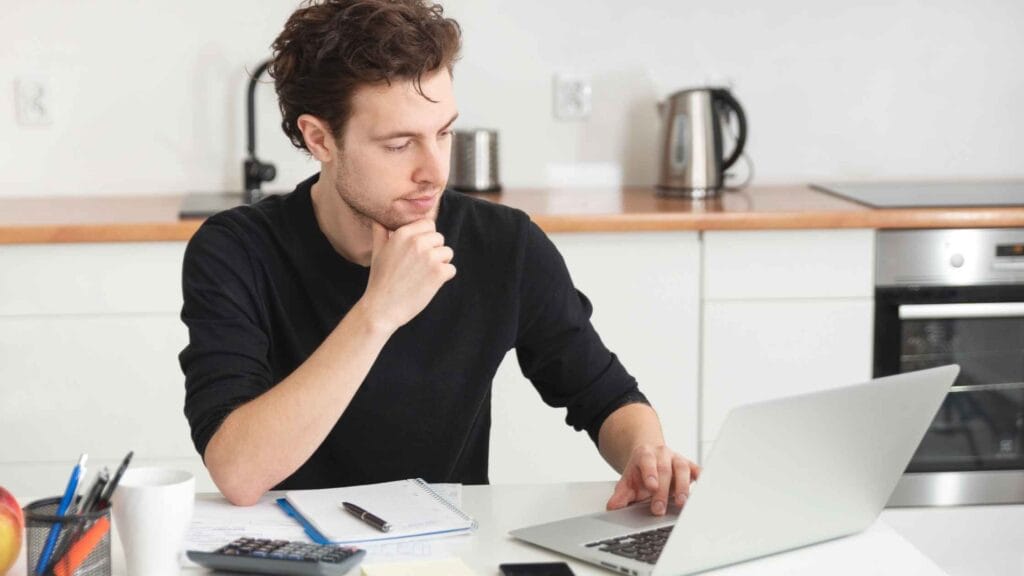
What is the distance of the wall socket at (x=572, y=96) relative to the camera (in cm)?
329

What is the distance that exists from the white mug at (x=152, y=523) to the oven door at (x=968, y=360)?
6.47 ft

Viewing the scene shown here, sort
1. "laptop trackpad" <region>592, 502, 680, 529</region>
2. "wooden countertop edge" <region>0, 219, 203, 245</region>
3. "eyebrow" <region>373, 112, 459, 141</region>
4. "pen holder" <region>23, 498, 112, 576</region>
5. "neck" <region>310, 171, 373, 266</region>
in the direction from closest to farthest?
"pen holder" <region>23, 498, 112, 576</region> → "laptop trackpad" <region>592, 502, 680, 529</region> → "eyebrow" <region>373, 112, 459, 141</region> → "neck" <region>310, 171, 373, 266</region> → "wooden countertop edge" <region>0, 219, 203, 245</region>

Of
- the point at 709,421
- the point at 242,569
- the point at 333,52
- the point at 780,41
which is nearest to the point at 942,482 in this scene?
the point at 709,421

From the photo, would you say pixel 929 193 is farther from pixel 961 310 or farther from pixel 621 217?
pixel 621 217

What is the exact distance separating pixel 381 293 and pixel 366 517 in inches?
11.6

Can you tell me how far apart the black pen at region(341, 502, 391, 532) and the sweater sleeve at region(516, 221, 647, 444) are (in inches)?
19.5

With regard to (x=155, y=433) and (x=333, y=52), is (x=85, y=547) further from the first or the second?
(x=155, y=433)

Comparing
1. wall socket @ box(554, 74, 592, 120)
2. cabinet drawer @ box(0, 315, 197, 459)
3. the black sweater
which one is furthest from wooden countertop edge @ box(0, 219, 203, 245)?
wall socket @ box(554, 74, 592, 120)

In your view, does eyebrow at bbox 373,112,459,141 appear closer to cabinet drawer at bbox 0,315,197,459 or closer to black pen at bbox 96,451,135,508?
black pen at bbox 96,451,135,508

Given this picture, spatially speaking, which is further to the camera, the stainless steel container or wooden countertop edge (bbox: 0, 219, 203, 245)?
the stainless steel container

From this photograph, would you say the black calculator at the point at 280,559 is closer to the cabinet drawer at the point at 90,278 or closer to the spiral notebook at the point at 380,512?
the spiral notebook at the point at 380,512

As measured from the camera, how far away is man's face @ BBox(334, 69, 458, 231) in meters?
1.61

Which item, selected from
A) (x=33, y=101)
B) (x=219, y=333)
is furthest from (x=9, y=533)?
(x=33, y=101)

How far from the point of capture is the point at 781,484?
3.94ft
